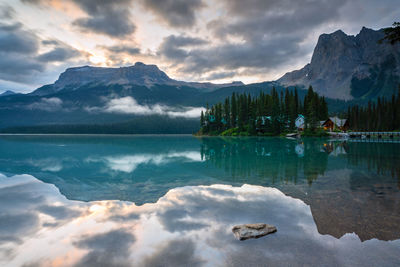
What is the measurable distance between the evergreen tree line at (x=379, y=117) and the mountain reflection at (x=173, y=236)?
416 ft

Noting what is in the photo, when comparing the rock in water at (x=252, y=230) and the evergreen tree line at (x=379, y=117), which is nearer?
the rock in water at (x=252, y=230)

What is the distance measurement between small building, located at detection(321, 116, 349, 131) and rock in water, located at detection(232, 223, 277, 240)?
125 metres

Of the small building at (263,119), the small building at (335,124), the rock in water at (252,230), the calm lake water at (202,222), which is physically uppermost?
the small building at (263,119)

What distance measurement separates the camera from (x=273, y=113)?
110m

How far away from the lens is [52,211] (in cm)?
1099

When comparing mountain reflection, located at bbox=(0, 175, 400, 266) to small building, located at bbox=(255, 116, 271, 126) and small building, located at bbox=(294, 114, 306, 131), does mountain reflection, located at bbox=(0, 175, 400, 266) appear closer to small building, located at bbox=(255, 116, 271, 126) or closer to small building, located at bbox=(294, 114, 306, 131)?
small building, located at bbox=(255, 116, 271, 126)

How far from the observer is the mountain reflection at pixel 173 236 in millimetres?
6242

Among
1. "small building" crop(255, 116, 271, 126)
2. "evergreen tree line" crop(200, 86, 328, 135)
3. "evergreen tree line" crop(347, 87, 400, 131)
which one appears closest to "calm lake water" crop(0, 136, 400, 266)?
"evergreen tree line" crop(200, 86, 328, 135)

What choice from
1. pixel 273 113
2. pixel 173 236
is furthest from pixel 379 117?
pixel 173 236

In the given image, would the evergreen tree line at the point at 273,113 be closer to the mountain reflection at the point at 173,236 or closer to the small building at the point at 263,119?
the small building at the point at 263,119

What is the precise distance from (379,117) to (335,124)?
21934mm

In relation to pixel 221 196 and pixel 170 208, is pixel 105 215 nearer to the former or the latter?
pixel 170 208

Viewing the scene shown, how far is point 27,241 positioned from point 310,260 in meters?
8.78

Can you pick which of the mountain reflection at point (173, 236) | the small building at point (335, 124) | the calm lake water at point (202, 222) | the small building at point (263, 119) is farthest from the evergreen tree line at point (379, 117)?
the mountain reflection at point (173, 236)
